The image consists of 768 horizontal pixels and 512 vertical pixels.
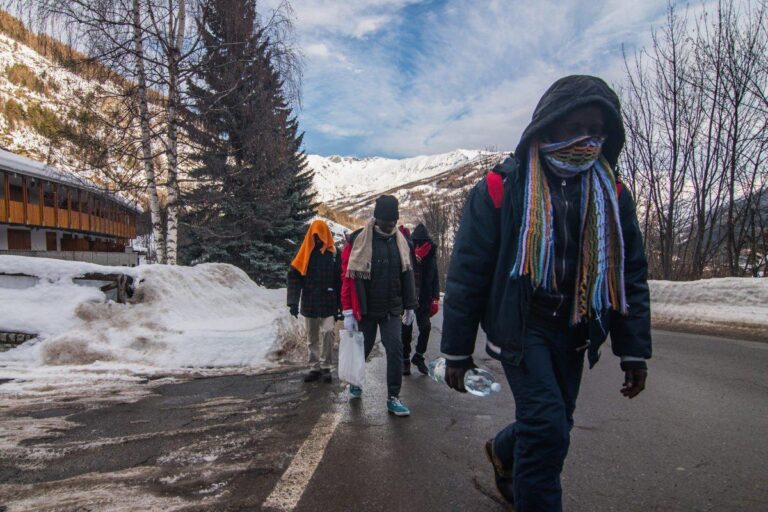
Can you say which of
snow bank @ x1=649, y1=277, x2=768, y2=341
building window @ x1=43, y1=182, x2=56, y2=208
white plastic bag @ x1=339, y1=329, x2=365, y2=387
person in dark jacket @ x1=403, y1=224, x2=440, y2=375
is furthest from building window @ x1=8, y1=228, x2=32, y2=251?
snow bank @ x1=649, y1=277, x2=768, y2=341

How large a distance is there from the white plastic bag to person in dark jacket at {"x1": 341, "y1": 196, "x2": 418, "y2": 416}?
4.0 inches

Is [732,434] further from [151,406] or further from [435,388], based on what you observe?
[151,406]

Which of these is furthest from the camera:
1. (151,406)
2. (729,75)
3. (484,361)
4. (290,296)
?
(729,75)

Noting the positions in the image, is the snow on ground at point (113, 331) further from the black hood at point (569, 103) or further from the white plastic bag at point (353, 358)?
the black hood at point (569, 103)

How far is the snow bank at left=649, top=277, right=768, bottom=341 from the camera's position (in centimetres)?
955

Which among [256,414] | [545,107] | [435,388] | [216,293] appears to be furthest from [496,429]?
[216,293]

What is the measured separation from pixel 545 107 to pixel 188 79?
12.5m

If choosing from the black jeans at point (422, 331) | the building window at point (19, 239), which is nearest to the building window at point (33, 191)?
the building window at point (19, 239)

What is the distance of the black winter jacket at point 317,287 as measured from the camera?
19.9ft

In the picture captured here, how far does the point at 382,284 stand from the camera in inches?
182

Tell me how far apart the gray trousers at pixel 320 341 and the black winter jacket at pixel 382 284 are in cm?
157

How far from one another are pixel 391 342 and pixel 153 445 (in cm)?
217

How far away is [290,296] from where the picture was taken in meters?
6.08

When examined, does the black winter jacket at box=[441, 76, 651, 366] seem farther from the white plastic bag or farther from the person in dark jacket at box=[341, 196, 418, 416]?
the white plastic bag
